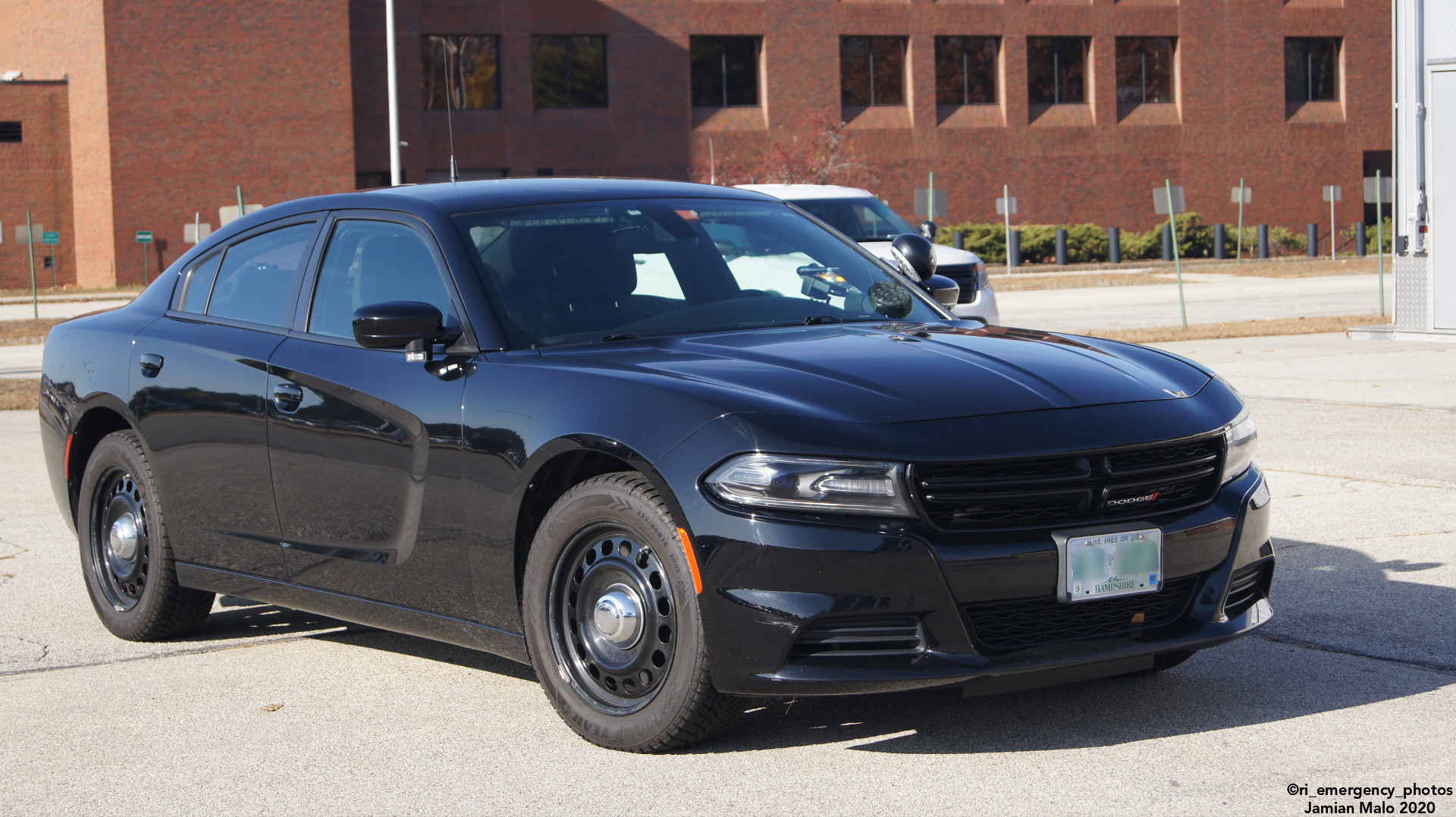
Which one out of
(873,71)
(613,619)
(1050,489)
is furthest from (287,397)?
(873,71)

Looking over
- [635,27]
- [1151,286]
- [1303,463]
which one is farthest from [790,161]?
[1303,463]

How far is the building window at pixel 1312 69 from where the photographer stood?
60000 millimetres

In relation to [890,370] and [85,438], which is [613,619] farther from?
[85,438]

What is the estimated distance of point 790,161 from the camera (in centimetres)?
5247

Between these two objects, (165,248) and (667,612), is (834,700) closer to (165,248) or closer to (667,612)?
(667,612)

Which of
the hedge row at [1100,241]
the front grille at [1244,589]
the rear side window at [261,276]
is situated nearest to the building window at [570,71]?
the hedge row at [1100,241]

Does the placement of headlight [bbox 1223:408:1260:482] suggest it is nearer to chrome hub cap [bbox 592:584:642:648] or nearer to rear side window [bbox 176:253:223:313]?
chrome hub cap [bbox 592:584:642:648]

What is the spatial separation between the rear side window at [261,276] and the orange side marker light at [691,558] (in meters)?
2.12

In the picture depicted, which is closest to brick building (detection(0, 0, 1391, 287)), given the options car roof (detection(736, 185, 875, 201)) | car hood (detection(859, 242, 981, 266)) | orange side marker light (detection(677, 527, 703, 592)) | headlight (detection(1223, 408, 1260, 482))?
Answer: car roof (detection(736, 185, 875, 201))

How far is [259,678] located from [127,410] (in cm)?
127

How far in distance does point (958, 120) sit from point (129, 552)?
52.0 m

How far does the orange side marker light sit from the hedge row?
147 feet

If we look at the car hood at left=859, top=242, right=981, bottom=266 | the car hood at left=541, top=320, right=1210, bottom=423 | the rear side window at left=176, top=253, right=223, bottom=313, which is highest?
the car hood at left=859, top=242, right=981, bottom=266

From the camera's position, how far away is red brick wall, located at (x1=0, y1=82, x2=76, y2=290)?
5056cm
